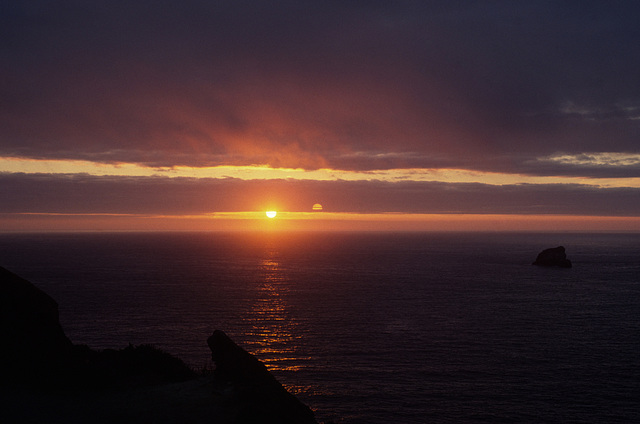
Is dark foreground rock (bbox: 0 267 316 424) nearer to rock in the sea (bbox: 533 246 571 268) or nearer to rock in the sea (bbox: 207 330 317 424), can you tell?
rock in the sea (bbox: 207 330 317 424)

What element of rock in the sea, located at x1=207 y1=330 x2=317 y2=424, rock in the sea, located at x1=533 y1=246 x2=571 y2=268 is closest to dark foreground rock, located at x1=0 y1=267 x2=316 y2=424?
rock in the sea, located at x1=207 y1=330 x2=317 y2=424

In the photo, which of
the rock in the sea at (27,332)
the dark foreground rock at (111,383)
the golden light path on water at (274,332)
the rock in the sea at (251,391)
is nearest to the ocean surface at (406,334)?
the golden light path on water at (274,332)

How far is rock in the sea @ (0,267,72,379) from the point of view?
2503cm

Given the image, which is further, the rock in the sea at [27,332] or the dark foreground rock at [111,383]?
the rock in the sea at [27,332]

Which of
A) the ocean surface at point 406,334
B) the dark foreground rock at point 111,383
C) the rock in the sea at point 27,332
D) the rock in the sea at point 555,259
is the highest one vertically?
the rock in the sea at point 27,332

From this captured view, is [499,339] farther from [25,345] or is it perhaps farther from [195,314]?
[25,345]

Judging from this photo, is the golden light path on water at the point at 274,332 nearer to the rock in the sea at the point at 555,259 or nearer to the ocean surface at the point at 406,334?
the ocean surface at the point at 406,334

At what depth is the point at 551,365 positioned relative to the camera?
181 ft

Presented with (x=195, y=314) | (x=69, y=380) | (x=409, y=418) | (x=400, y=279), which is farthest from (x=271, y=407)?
(x=400, y=279)

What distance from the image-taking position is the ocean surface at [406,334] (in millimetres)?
45062

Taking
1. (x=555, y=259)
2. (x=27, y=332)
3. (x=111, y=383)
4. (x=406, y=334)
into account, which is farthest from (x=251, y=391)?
(x=555, y=259)

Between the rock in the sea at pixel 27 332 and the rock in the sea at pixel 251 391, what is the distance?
9.18m

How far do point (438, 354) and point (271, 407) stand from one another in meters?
42.1

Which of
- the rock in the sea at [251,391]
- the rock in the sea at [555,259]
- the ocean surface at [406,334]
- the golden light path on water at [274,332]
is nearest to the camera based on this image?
the rock in the sea at [251,391]
